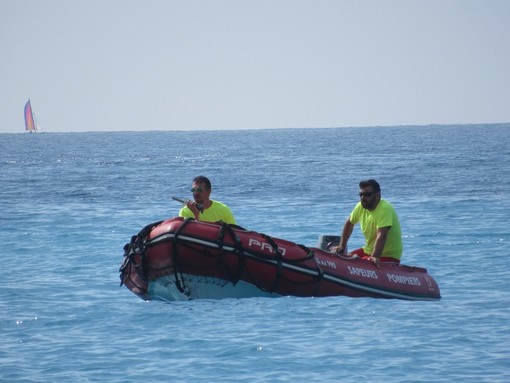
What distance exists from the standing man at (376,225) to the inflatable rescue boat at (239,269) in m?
0.23

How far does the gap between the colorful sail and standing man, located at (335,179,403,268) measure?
127 meters

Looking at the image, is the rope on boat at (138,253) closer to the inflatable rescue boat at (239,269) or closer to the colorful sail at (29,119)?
the inflatable rescue boat at (239,269)

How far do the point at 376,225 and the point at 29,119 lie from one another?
129m

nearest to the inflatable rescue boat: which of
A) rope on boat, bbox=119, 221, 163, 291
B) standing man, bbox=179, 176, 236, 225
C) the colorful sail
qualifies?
rope on boat, bbox=119, 221, 163, 291

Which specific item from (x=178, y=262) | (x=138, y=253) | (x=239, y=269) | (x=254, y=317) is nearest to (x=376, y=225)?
(x=239, y=269)

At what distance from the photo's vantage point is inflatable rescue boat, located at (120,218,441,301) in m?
11.9

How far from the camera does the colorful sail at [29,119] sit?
13500 cm

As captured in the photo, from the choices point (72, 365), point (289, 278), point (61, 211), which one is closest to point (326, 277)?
point (289, 278)

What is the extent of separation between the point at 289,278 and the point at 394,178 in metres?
24.3

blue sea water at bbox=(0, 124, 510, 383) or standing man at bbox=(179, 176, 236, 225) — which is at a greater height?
standing man at bbox=(179, 176, 236, 225)

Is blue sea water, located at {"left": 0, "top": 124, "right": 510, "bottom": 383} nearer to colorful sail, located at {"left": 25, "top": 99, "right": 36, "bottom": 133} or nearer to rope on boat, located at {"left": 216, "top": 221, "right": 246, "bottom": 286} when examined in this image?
rope on boat, located at {"left": 216, "top": 221, "right": 246, "bottom": 286}

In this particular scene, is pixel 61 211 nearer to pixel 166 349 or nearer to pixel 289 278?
pixel 289 278

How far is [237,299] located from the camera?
40.7ft

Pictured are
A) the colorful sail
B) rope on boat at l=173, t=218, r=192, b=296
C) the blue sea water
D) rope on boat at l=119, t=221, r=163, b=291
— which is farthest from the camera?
the colorful sail
